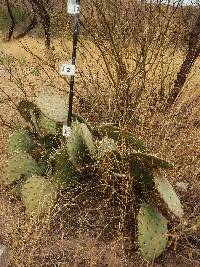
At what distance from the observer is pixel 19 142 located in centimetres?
411

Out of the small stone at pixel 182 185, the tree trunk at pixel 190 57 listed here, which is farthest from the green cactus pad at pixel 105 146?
the tree trunk at pixel 190 57

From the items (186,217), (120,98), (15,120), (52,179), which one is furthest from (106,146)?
(15,120)

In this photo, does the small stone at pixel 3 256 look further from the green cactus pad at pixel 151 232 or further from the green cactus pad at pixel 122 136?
the green cactus pad at pixel 122 136

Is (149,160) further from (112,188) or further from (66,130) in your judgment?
(66,130)

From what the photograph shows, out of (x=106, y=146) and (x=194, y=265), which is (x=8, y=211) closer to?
(x=106, y=146)

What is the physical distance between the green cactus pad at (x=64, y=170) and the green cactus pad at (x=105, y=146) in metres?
0.32

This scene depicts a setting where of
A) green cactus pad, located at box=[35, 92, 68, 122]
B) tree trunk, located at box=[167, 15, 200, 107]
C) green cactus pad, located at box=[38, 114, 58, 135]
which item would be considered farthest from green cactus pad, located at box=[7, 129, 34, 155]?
tree trunk, located at box=[167, 15, 200, 107]

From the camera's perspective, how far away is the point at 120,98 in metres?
4.64

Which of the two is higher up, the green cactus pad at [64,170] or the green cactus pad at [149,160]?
the green cactus pad at [149,160]

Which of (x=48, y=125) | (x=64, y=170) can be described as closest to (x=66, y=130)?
(x=64, y=170)

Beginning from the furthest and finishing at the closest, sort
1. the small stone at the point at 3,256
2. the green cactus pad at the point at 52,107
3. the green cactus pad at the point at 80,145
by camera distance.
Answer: the green cactus pad at the point at 52,107 < the green cactus pad at the point at 80,145 < the small stone at the point at 3,256

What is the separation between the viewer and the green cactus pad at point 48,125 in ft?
13.5

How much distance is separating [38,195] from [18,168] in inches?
15.5

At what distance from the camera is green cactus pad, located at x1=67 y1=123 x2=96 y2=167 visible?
356 centimetres
